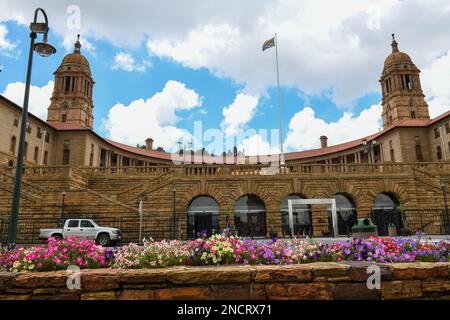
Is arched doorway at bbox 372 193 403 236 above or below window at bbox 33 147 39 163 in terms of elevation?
below

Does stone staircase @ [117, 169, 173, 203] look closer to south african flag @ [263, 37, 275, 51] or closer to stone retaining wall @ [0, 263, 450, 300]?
south african flag @ [263, 37, 275, 51]

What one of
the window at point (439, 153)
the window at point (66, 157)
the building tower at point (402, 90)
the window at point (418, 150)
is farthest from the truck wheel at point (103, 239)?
the building tower at point (402, 90)

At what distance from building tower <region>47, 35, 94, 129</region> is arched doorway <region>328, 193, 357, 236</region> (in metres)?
63.3

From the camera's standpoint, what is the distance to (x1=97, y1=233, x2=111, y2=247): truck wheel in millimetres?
20562

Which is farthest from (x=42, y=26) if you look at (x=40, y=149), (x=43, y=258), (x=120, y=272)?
(x=40, y=149)

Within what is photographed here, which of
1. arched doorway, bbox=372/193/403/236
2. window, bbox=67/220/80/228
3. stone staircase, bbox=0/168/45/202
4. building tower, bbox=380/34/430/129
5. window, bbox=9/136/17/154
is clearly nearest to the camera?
window, bbox=67/220/80/228

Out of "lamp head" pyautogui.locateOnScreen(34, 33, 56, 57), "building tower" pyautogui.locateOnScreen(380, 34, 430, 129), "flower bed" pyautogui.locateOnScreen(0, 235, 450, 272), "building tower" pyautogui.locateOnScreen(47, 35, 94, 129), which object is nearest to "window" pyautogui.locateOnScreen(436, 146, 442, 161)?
"building tower" pyautogui.locateOnScreen(380, 34, 430, 129)

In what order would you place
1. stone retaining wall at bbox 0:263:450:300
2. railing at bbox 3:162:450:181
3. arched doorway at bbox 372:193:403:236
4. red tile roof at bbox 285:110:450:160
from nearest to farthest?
stone retaining wall at bbox 0:263:450:300
arched doorway at bbox 372:193:403:236
railing at bbox 3:162:450:181
red tile roof at bbox 285:110:450:160

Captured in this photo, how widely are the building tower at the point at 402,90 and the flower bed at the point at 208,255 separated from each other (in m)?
81.3

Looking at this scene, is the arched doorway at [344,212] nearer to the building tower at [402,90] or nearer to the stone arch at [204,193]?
the stone arch at [204,193]

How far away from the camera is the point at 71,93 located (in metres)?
77.8

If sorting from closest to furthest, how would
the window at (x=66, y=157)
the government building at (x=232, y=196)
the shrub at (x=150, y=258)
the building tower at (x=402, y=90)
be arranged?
1. the shrub at (x=150, y=258)
2. the government building at (x=232, y=196)
3. the window at (x=66, y=157)
4. the building tower at (x=402, y=90)

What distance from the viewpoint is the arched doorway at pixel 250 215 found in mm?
30438
